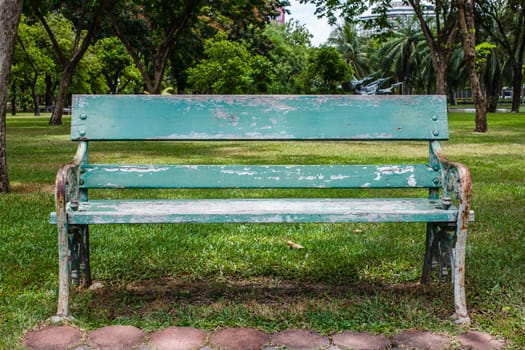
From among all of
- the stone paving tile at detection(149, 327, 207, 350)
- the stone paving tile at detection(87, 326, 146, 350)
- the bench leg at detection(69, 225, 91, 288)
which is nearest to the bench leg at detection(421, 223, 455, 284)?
the stone paving tile at detection(149, 327, 207, 350)

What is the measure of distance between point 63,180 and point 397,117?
74.5 inches

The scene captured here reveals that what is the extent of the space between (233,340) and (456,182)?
1372mm

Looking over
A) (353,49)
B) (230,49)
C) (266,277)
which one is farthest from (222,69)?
(353,49)

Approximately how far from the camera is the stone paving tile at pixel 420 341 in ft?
9.17

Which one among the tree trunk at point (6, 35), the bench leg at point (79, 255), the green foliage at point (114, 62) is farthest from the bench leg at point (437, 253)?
the green foliage at point (114, 62)

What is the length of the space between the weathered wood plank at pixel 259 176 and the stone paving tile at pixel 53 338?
2.81ft

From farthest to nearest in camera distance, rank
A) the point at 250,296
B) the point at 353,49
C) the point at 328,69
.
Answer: the point at 353,49 < the point at 328,69 < the point at 250,296

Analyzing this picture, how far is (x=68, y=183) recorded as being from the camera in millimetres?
3090

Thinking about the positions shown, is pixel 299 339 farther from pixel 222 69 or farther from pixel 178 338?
pixel 222 69

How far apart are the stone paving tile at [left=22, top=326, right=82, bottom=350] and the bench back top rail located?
1.11 metres

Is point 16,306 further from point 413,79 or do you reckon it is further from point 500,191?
point 413,79

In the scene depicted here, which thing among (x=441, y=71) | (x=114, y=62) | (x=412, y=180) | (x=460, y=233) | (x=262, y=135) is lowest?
(x=460, y=233)

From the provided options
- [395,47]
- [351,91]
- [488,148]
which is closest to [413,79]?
[395,47]

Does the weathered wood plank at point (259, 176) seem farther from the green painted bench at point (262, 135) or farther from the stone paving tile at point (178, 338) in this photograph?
the stone paving tile at point (178, 338)
